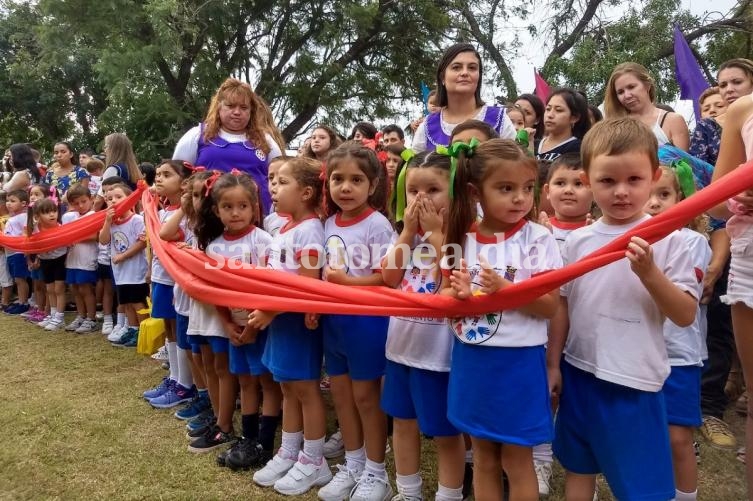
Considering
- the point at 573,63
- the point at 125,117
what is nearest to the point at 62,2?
the point at 125,117

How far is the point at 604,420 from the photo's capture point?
Result: 1.70 m

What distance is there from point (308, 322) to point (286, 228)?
49 cm

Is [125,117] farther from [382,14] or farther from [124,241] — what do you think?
[124,241]

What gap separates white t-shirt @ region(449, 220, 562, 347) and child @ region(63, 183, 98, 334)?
4955mm

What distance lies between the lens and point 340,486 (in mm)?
2572

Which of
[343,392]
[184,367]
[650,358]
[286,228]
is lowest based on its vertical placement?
[184,367]

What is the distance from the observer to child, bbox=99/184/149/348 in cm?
502

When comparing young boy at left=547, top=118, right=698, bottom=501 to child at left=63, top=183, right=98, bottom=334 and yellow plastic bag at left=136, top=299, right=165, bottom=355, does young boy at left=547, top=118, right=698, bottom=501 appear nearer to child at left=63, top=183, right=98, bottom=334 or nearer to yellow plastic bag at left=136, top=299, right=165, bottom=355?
yellow plastic bag at left=136, top=299, right=165, bottom=355

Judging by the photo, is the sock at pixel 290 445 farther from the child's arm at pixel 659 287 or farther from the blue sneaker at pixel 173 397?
the child's arm at pixel 659 287

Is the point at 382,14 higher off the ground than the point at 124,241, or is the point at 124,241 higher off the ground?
the point at 382,14

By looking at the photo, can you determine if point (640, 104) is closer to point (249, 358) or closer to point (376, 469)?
point (376, 469)

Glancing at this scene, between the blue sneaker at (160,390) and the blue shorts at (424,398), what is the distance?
2.30 metres

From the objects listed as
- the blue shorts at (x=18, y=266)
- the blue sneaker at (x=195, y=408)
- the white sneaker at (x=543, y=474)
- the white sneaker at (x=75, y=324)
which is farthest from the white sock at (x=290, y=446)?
the blue shorts at (x=18, y=266)

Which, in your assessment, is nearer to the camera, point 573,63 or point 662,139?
point 662,139
